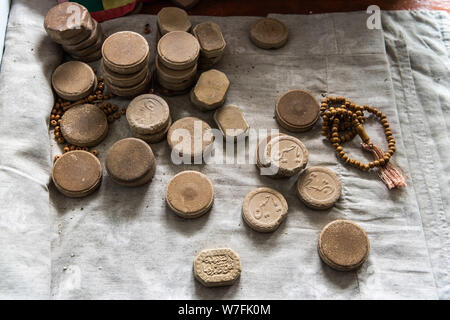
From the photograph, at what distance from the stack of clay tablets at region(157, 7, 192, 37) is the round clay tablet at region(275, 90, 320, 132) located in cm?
68

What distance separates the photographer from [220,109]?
8.01 ft

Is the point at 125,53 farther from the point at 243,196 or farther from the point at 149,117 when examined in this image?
the point at 243,196

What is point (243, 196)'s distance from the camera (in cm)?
228

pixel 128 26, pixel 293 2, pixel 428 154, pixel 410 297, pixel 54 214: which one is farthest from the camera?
pixel 293 2

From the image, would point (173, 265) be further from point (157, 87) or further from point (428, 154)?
point (428, 154)

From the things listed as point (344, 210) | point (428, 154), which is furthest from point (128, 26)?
point (428, 154)

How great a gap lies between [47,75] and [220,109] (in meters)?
0.94

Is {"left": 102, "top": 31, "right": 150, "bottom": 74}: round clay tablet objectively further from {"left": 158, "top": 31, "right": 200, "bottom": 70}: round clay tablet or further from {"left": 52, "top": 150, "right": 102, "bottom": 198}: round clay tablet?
{"left": 52, "top": 150, "right": 102, "bottom": 198}: round clay tablet

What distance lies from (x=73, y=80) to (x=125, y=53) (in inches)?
13.9

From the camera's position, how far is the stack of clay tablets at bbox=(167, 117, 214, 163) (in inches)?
91.0

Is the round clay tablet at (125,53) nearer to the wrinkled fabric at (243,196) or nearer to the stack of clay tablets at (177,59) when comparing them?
the stack of clay tablets at (177,59)

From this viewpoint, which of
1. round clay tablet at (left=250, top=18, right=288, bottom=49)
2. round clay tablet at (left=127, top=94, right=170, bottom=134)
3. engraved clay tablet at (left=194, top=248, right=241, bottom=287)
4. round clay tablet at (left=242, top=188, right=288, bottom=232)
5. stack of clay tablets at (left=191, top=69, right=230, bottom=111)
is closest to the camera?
engraved clay tablet at (left=194, top=248, right=241, bottom=287)

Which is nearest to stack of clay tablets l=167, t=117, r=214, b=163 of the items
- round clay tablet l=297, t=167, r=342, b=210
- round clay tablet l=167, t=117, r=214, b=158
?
round clay tablet l=167, t=117, r=214, b=158

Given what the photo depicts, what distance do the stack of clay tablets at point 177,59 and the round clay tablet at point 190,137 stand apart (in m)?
0.22
